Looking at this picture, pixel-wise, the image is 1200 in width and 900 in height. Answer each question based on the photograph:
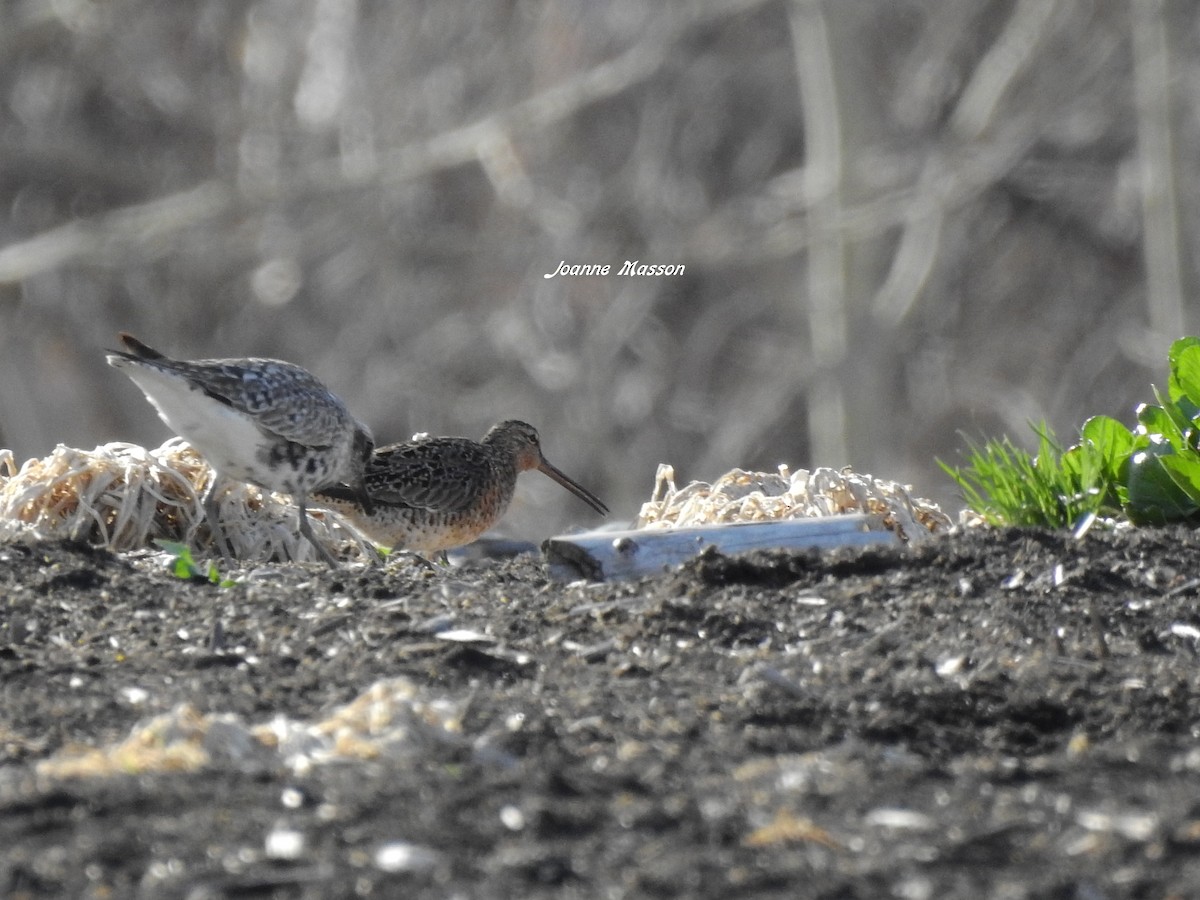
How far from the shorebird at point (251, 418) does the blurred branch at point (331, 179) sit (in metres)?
10.6

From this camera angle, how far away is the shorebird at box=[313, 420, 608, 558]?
Answer: 8.27m

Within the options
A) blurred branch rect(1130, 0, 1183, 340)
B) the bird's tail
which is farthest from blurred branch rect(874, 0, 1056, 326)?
the bird's tail

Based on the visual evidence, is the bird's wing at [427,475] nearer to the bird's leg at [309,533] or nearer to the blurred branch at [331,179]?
the bird's leg at [309,533]

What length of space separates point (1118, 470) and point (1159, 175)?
39.0ft

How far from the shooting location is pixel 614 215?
20.5 meters

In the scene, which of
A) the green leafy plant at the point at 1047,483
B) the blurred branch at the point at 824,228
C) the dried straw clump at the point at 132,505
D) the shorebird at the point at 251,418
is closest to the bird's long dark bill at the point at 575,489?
the shorebird at the point at 251,418

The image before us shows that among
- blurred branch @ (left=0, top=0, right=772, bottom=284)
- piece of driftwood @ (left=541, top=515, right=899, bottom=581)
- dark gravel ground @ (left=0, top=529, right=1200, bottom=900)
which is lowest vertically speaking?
dark gravel ground @ (left=0, top=529, right=1200, bottom=900)

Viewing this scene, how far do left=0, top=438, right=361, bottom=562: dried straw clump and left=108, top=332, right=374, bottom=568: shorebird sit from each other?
0.12m

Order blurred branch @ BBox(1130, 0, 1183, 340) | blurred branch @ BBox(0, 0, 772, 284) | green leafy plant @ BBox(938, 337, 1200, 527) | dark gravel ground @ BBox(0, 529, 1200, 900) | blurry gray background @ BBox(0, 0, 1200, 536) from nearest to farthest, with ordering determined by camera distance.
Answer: dark gravel ground @ BBox(0, 529, 1200, 900)
green leafy plant @ BBox(938, 337, 1200, 527)
blurred branch @ BBox(1130, 0, 1183, 340)
blurred branch @ BBox(0, 0, 772, 284)
blurry gray background @ BBox(0, 0, 1200, 536)

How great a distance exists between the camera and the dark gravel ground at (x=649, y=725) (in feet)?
9.77

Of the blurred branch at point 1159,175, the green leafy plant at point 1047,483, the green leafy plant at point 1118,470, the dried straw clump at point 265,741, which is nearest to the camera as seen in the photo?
the dried straw clump at point 265,741

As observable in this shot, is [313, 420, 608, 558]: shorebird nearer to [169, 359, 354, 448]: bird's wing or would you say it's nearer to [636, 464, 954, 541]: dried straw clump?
[169, 359, 354, 448]: bird's wing

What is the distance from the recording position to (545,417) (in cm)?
2088

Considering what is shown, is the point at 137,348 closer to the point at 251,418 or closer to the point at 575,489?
the point at 251,418
